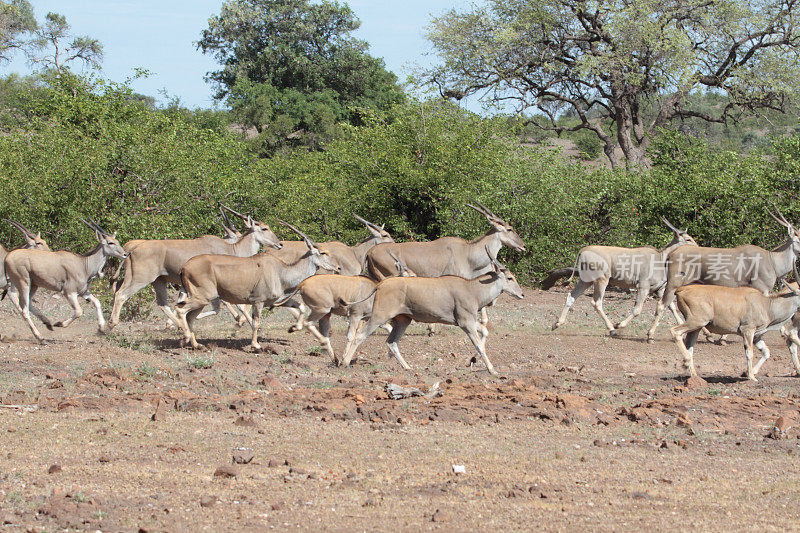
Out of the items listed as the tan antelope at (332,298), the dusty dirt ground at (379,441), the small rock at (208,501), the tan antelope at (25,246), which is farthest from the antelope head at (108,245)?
the small rock at (208,501)

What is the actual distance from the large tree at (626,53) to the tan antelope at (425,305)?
23.4 m

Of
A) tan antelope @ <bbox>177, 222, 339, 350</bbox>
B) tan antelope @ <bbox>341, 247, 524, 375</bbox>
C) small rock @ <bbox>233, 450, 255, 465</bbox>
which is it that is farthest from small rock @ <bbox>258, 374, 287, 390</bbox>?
small rock @ <bbox>233, 450, 255, 465</bbox>

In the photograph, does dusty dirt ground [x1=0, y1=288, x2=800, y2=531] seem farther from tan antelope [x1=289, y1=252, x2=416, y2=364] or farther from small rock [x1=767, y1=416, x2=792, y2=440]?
tan antelope [x1=289, y1=252, x2=416, y2=364]

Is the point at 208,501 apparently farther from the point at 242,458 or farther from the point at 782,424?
the point at 782,424

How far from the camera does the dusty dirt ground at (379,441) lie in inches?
234

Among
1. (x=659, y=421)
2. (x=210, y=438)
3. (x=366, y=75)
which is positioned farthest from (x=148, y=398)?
(x=366, y=75)

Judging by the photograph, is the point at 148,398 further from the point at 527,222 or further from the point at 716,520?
the point at 527,222

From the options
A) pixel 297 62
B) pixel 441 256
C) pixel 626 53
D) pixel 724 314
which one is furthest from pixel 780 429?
pixel 297 62

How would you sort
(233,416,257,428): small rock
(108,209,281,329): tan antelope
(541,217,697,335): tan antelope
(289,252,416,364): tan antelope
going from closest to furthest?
1. (233,416,257,428): small rock
2. (289,252,416,364): tan antelope
3. (108,209,281,329): tan antelope
4. (541,217,697,335): tan antelope

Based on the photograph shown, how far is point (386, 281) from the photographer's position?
38.4 ft

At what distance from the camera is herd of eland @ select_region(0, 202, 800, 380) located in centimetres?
1170

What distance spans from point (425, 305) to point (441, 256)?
13.2 ft

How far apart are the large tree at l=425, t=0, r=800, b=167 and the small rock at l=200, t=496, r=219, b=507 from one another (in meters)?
29.6

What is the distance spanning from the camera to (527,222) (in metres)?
21.7
